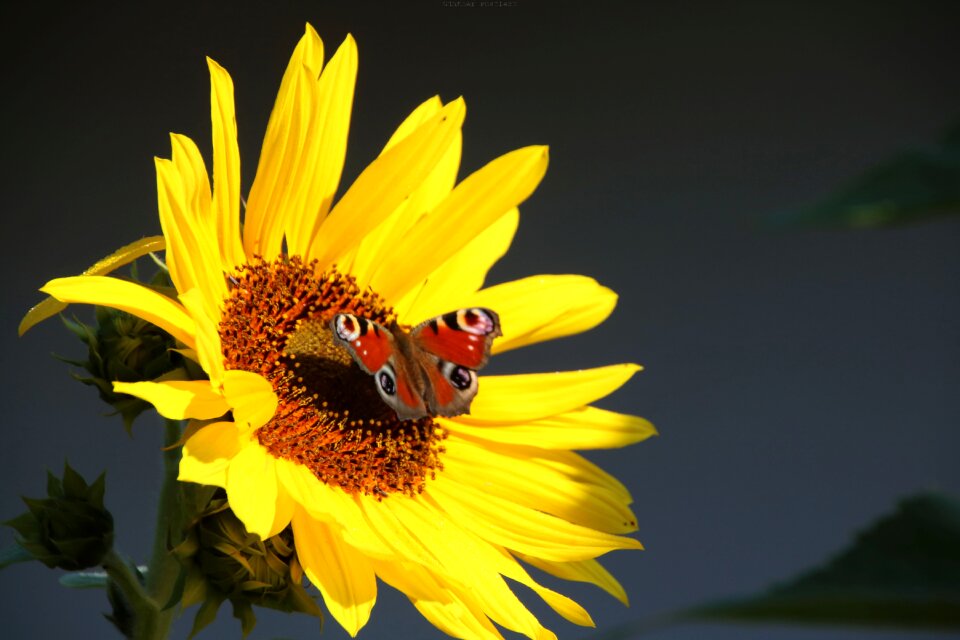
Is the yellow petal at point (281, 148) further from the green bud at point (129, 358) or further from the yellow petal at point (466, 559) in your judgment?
the yellow petal at point (466, 559)

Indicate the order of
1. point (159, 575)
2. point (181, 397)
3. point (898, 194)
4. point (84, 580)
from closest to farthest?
point (898, 194), point (181, 397), point (159, 575), point (84, 580)

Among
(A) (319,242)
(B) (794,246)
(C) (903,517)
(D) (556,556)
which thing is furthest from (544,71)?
(C) (903,517)

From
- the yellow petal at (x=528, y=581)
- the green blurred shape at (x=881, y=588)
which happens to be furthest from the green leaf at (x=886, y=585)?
the yellow petal at (x=528, y=581)

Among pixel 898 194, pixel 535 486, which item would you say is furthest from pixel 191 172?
pixel 898 194

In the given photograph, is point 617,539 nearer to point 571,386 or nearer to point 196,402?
point 571,386

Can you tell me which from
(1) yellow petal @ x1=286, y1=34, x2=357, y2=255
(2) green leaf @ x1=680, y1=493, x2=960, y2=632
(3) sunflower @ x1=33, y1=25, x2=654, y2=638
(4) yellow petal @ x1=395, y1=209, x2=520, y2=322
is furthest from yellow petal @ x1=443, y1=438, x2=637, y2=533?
(2) green leaf @ x1=680, y1=493, x2=960, y2=632

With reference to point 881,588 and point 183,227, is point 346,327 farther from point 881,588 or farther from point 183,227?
point 881,588
